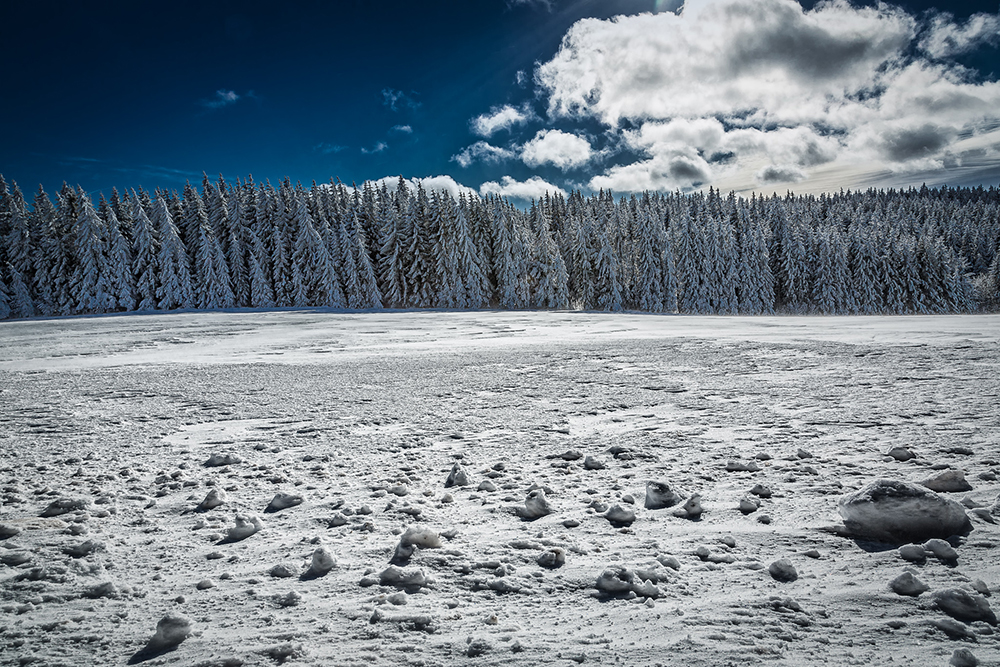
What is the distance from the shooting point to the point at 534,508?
9.66 feet

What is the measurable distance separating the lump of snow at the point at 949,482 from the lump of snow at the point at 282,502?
4041 millimetres

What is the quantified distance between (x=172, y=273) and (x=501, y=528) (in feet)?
188

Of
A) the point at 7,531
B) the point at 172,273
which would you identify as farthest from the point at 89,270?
the point at 7,531

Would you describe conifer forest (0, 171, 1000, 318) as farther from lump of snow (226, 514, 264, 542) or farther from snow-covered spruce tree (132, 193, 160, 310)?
lump of snow (226, 514, 264, 542)

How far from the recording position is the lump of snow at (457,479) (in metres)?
3.48

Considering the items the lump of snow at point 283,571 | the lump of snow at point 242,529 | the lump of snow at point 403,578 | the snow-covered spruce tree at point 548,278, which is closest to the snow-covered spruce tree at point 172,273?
the snow-covered spruce tree at point 548,278

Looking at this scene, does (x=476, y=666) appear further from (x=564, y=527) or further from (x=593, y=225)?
(x=593, y=225)

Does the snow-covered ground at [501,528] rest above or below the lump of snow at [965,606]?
below

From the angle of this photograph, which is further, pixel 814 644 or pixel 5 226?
pixel 5 226

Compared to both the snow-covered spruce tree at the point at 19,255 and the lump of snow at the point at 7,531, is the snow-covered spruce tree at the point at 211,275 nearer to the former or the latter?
the snow-covered spruce tree at the point at 19,255

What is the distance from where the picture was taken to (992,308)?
7662 cm

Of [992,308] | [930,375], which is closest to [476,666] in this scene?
[930,375]

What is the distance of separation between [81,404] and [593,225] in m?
56.3

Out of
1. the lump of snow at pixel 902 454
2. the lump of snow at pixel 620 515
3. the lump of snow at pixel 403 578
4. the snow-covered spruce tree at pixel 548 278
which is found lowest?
the lump of snow at pixel 403 578
